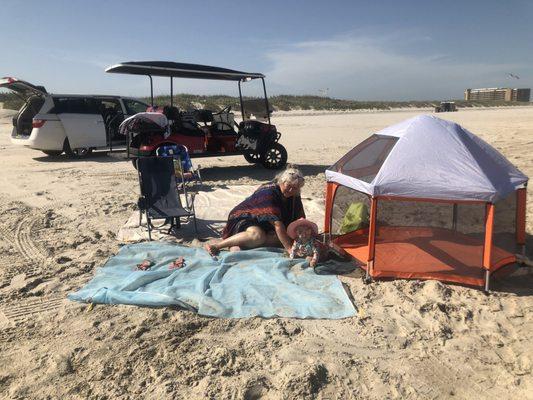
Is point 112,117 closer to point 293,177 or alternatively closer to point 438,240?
point 293,177

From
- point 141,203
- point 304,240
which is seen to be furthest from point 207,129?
point 304,240

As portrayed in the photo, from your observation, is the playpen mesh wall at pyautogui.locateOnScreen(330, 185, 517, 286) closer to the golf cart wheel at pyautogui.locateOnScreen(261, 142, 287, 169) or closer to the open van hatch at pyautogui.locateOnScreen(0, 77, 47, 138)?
the golf cart wheel at pyautogui.locateOnScreen(261, 142, 287, 169)

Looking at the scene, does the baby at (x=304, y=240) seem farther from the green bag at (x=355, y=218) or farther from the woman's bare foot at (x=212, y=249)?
the woman's bare foot at (x=212, y=249)

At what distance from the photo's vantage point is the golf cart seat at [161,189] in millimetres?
5844

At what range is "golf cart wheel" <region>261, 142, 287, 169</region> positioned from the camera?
34.1 feet

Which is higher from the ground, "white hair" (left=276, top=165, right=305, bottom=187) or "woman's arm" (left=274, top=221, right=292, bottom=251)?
"white hair" (left=276, top=165, right=305, bottom=187)

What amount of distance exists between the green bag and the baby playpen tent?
0.51ft

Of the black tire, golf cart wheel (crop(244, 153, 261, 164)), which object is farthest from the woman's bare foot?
the black tire

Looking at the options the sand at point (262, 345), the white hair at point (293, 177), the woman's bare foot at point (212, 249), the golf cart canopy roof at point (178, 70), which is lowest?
the sand at point (262, 345)

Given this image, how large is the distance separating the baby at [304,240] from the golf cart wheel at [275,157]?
5806 mm

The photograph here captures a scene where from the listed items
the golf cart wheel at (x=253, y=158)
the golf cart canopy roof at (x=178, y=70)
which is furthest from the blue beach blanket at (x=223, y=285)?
the golf cart wheel at (x=253, y=158)

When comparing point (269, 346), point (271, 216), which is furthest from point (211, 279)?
point (269, 346)

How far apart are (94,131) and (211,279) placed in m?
9.27

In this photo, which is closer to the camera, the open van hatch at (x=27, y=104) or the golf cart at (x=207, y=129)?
the golf cart at (x=207, y=129)
